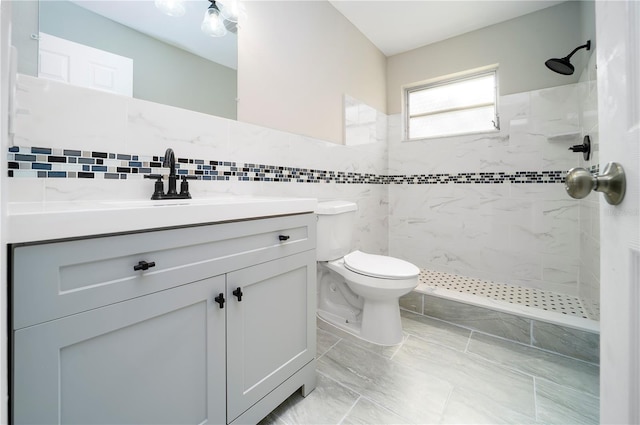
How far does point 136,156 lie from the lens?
116 centimetres

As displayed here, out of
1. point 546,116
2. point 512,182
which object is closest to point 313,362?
point 512,182

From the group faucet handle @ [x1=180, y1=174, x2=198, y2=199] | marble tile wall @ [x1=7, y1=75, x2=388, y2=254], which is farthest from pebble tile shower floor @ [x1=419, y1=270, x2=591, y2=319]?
faucet handle @ [x1=180, y1=174, x2=198, y2=199]

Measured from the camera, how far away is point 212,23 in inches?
56.4

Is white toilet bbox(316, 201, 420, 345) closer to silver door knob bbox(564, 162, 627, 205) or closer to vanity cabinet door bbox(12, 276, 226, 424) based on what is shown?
vanity cabinet door bbox(12, 276, 226, 424)

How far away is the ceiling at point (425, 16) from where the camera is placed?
2195mm

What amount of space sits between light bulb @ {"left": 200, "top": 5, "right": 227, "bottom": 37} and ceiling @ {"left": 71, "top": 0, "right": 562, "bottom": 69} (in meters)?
0.02

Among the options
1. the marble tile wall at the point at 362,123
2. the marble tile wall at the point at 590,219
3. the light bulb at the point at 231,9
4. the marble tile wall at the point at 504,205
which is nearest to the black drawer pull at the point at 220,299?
the light bulb at the point at 231,9

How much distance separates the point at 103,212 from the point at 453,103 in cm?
299

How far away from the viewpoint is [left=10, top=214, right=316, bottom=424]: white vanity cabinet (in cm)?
57

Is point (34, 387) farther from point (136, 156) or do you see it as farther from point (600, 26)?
point (600, 26)

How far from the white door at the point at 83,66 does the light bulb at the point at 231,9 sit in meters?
0.60

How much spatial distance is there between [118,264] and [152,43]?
1090mm

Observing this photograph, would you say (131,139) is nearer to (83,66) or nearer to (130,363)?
(83,66)

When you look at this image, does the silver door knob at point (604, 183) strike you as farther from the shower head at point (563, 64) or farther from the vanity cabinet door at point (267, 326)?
the shower head at point (563, 64)
